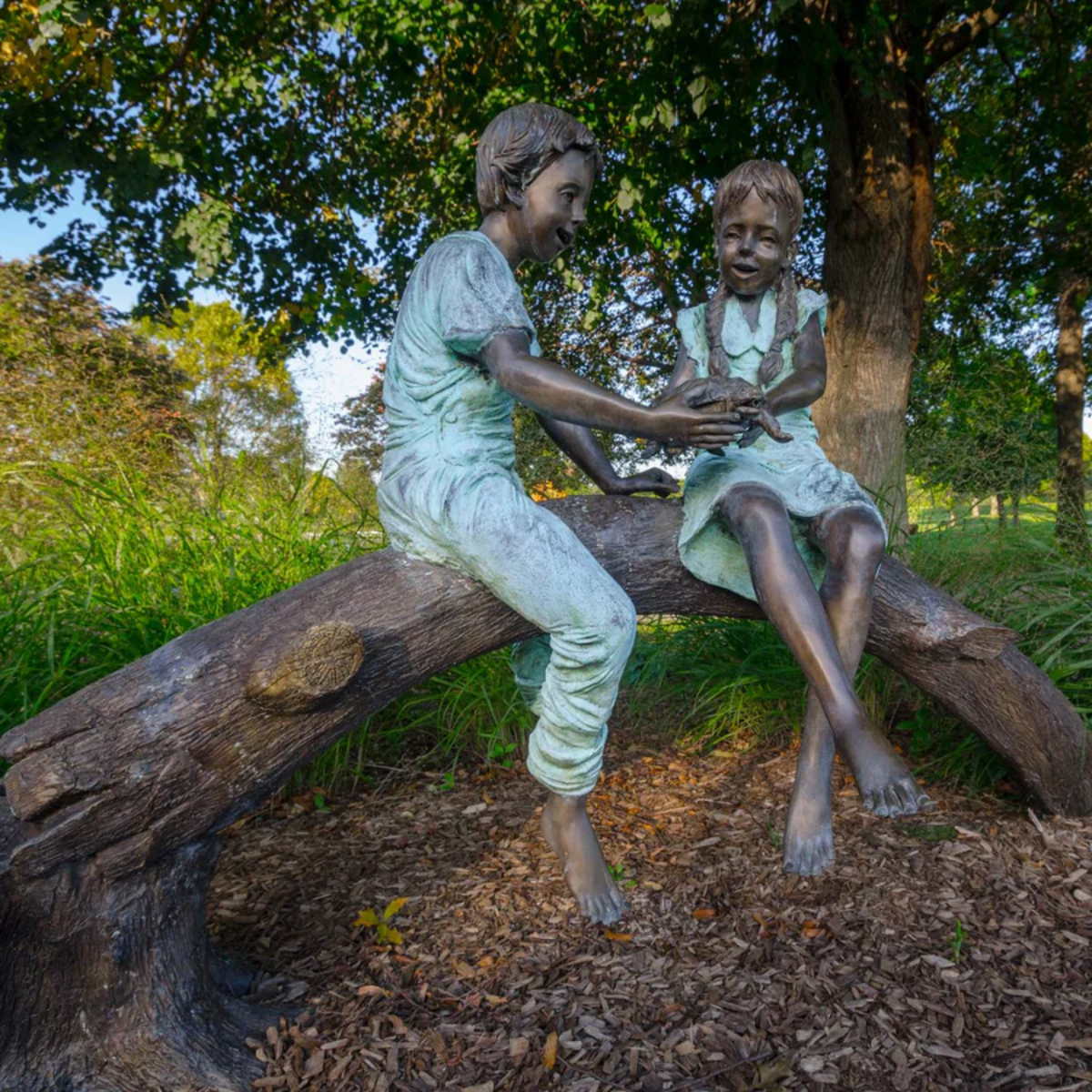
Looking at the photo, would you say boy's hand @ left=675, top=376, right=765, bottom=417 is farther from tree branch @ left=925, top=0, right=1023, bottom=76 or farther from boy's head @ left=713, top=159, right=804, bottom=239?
tree branch @ left=925, top=0, right=1023, bottom=76

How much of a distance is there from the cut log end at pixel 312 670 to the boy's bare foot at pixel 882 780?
113 centimetres


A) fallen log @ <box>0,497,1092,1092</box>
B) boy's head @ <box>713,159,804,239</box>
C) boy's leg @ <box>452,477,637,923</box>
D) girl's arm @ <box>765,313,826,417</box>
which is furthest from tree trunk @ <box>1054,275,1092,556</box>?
fallen log @ <box>0,497,1092,1092</box>

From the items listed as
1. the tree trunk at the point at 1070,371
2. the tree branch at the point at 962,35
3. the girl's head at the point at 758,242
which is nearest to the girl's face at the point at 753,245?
the girl's head at the point at 758,242

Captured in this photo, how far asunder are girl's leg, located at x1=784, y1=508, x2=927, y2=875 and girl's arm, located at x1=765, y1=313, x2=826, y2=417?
1.08 feet

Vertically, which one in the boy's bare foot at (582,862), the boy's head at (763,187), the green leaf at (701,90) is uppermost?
the green leaf at (701,90)

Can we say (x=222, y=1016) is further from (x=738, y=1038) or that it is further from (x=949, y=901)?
(x=949, y=901)

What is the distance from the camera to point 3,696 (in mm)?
2697

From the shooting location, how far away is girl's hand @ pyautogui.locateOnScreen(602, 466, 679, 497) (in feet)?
8.22

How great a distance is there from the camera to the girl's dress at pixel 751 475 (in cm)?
227

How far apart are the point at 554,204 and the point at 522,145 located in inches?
6.0

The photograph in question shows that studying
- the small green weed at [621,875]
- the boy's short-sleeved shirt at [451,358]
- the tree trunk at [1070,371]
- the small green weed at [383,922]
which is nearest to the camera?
the boy's short-sleeved shirt at [451,358]

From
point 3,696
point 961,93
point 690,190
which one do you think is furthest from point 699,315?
point 961,93

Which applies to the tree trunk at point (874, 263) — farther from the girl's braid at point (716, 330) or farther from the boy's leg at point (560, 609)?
the boy's leg at point (560, 609)

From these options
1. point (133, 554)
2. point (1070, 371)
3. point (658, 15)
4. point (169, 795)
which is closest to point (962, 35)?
point (658, 15)
